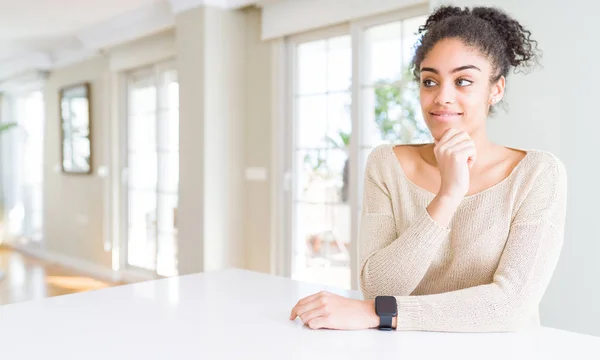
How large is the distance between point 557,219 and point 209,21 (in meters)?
3.32

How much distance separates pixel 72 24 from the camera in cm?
540

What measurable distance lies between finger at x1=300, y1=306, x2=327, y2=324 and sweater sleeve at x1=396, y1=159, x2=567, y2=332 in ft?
0.45

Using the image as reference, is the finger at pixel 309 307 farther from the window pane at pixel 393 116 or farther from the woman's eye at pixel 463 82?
the window pane at pixel 393 116

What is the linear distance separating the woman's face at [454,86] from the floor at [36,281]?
13.5 ft

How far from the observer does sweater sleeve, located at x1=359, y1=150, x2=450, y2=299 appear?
117cm

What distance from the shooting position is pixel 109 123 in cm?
578

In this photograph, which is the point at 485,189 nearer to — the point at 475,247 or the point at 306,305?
the point at 475,247

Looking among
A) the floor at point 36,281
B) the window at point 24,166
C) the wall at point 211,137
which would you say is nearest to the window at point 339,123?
the wall at point 211,137

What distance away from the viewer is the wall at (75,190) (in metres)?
5.95

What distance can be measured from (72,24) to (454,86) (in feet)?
16.5

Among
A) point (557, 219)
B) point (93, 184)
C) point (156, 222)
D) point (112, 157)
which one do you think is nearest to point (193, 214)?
point (156, 222)

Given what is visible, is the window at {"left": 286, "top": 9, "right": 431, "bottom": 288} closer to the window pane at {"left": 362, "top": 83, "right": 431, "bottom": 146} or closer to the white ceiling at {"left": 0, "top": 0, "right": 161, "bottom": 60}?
the window pane at {"left": 362, "top": 83, "right": 431, "bottom": 146}

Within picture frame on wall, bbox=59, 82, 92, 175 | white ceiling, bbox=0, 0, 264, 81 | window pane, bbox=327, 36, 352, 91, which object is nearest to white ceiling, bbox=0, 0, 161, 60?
white ceiling, bbox=0, 0, 264, 81

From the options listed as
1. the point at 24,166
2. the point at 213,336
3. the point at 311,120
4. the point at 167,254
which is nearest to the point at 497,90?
the point at 213,336
